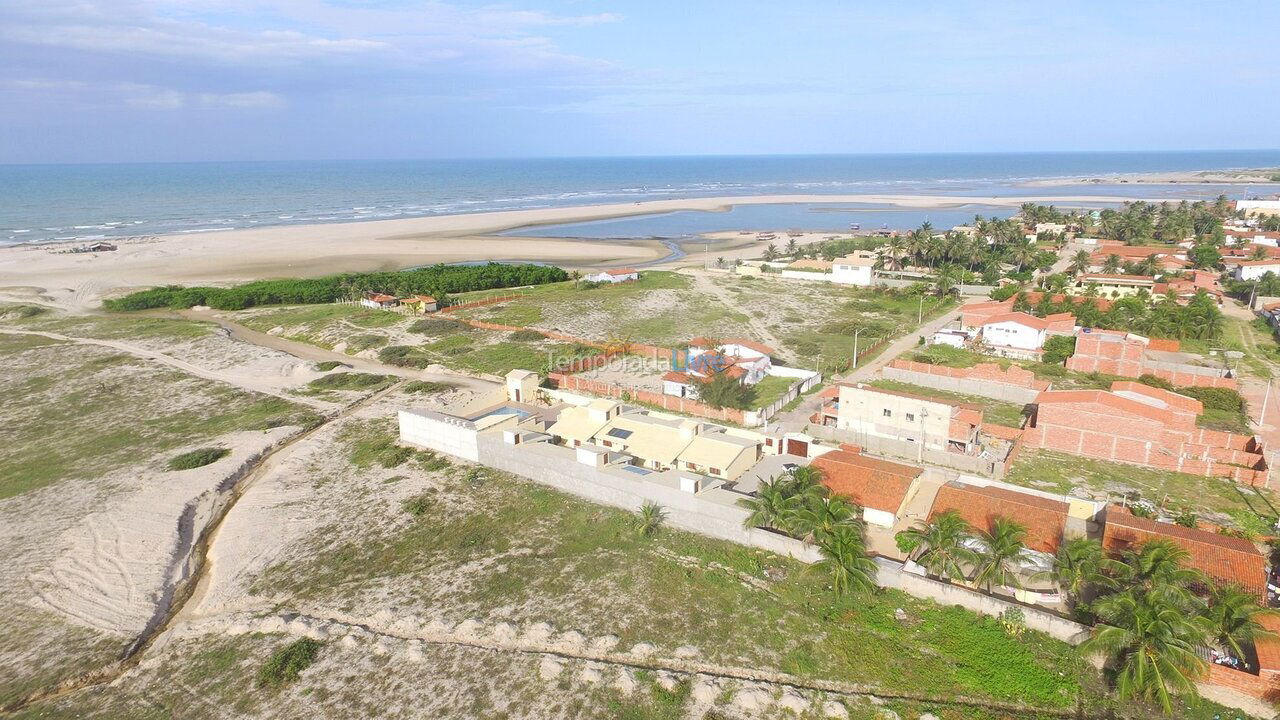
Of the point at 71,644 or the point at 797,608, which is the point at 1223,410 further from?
the point at 71,644

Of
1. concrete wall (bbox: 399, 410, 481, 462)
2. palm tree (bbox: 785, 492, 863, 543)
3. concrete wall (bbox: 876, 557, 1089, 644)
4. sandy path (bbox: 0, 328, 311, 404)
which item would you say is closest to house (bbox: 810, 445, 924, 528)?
palm tree (bbox: 785, 492, 863, 543)

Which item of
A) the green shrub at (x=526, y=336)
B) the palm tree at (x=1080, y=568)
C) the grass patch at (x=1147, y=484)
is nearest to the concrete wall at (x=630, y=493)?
the palm tree at (x=1080, y=568)

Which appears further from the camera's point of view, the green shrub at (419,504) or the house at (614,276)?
the house at (614,276)

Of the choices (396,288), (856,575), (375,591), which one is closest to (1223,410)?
(856,575)

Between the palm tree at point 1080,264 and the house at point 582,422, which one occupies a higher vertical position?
the palm tree at point 1080,264

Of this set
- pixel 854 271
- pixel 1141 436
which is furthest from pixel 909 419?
pixel 854 271

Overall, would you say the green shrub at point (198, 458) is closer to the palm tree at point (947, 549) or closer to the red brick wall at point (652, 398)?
the red brick wall at point (652, 398)

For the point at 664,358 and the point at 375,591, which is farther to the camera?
the point at 664,358
